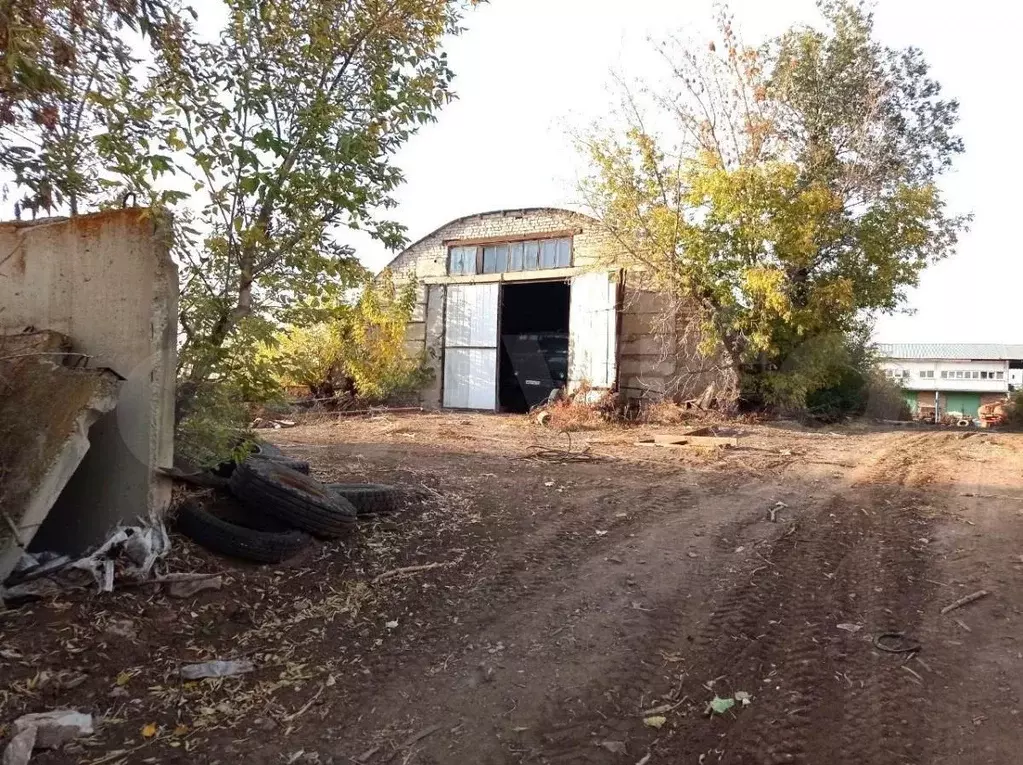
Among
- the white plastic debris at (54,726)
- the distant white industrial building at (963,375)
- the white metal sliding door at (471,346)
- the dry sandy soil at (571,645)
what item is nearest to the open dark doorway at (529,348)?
the white metal sliding door at (471,346)

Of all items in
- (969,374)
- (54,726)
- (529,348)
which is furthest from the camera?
(969,374)

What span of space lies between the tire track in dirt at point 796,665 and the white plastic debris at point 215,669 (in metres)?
1.55

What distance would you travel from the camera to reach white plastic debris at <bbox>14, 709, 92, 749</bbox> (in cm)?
279

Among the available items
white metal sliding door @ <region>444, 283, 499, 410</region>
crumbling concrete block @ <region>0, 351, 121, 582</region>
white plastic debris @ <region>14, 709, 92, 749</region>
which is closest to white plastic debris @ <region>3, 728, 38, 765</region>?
white plastic debris @ <region>14, 709, 92, 749</region>

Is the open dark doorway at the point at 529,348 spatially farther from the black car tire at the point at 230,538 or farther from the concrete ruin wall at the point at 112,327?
the concrete ruin wall at the point at 112,327

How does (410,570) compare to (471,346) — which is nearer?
(410,570)

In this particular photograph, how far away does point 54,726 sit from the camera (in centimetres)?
283

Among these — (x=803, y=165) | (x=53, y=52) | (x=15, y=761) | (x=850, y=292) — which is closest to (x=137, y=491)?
(x=15, y=761)

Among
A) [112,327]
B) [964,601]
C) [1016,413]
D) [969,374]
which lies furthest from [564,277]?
[969,374]

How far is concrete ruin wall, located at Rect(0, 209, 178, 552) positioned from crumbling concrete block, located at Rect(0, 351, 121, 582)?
0.23m

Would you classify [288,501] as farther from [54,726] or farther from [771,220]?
[771,220]

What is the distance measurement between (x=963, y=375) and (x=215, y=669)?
53.7m

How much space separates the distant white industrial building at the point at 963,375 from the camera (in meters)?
43.4

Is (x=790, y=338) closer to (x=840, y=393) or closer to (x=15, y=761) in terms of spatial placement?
(x=840, y=393)
